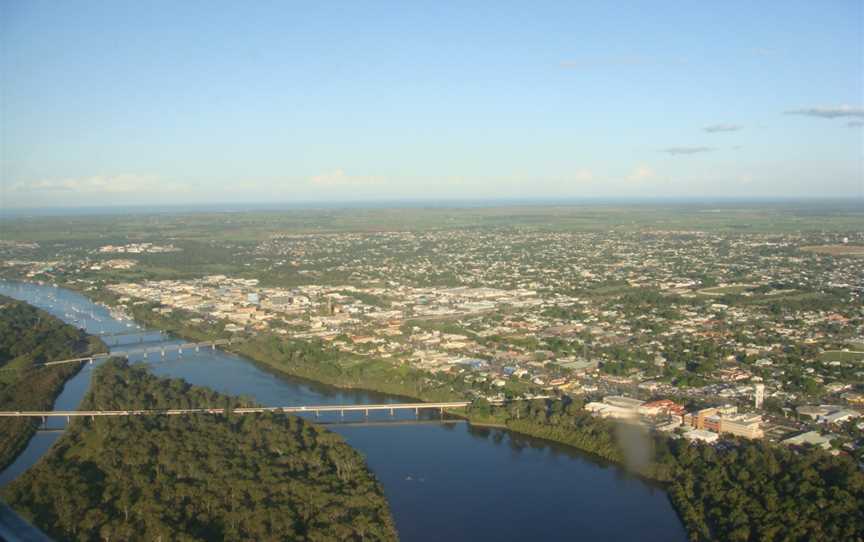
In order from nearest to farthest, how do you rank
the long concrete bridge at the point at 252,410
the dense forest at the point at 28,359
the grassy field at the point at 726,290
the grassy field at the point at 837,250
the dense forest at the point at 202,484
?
the dense forest at the point at 202,484 → the dense forest at the point at 28,359 → the long concrete bridge at the point at 252,410 → the grassy field at the point at 726,290 → the grassy field at the point at 837,250

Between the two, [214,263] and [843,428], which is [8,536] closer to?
[843,428]

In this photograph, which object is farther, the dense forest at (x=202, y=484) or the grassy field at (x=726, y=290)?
the grassy field at (x=726, y=290)

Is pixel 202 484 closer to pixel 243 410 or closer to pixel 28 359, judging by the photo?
pixel 243 410

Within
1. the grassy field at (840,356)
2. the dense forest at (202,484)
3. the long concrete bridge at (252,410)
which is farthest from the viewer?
→ the grassy field at (840,356)

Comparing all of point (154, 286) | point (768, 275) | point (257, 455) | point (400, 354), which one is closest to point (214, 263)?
point (154, 286)

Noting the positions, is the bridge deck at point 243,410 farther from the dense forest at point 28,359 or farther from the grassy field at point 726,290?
the grassy field at point 726,290

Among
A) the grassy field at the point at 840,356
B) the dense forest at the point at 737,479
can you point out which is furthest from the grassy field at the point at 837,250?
the dense forest at the point at 737,479
